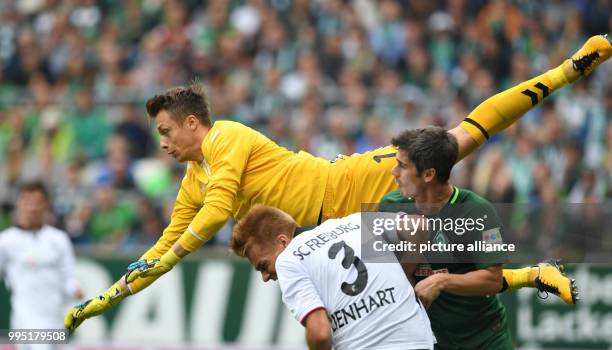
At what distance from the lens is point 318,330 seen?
19.9ft

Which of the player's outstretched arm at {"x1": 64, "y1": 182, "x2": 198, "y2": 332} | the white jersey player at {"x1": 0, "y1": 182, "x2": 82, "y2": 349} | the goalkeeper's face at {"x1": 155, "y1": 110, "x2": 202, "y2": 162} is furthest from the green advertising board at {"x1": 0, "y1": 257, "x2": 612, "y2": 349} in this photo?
the goalkeeper's face at {"x1": 155, "y1": 110, "x2": 202, "y2": 162}

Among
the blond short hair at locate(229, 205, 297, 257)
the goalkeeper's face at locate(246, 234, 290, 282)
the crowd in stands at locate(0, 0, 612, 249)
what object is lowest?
the goalkeeper's face at locate(246, 234, 290, 282)

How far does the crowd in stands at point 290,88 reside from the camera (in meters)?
14.3

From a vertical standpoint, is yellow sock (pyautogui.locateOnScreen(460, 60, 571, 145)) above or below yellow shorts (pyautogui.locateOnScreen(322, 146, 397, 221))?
above

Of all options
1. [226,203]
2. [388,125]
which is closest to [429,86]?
A: [388,125]

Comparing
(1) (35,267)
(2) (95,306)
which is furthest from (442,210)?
(1) (35,267)

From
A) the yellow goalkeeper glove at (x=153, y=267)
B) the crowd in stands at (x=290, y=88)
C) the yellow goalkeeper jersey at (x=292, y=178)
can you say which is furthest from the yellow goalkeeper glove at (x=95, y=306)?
the crowd in stands at (x=290, y=88)

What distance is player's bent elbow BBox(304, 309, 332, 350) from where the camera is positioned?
6039 millimetres

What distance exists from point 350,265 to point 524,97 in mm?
2334

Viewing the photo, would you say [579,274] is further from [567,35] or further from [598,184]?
[567,35]

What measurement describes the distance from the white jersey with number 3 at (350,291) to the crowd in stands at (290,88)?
7475mm

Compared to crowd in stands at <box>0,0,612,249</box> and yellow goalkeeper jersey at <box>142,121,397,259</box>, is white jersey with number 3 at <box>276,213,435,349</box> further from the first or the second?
crowd in stands at <box>0,0,612,249</box>

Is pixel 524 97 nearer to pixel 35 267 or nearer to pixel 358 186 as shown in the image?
pixel 358 186

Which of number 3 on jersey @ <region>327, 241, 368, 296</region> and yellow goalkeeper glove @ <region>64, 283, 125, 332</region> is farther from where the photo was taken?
yellow goalkeeper glove @ <region>64, 283, 125, 332</region>
